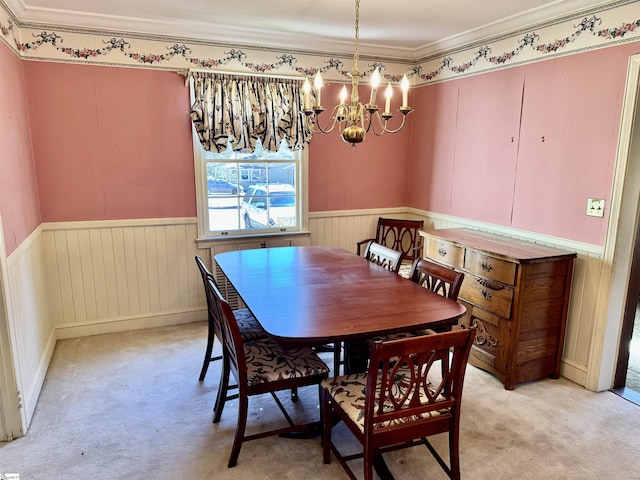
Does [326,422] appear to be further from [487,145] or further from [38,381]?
[487,145]

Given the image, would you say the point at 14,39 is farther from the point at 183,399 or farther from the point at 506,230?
the point at 506,230

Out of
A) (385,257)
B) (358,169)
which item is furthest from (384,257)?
(358,169)

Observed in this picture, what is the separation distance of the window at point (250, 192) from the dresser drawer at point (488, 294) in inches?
Answer: 66.3

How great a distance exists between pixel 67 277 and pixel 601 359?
3.90 meters

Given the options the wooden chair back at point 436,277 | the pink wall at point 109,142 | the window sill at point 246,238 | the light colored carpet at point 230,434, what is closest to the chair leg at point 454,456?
the light colored carpet at point 230,434

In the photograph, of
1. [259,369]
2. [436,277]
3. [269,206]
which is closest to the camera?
[259,369]

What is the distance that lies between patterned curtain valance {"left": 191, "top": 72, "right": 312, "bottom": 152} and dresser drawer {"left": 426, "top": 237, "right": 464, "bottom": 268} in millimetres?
1446

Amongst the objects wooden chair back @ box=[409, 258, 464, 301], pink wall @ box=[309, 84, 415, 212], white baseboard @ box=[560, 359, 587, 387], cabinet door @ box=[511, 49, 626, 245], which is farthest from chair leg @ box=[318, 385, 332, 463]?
pink wall @ box=[309, 84, 415, 212]

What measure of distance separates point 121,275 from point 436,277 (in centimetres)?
260

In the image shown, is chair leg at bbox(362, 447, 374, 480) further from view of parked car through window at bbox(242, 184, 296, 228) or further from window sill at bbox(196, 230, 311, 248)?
view of parked car through window at bbox(242, 184, 296, 228)

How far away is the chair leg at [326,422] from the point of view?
6.49 feet

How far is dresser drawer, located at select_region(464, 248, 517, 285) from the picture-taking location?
274cm

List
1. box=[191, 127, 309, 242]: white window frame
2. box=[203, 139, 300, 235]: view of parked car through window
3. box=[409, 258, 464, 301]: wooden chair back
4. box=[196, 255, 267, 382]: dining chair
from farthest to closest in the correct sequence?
box=[203, 139, 300, 235]: view of parked car through window, box=[191, 127, 309, 242]: white window frame, box=[196, 255, 267, 382]: dining chair, box=[409, 258, 464, 301]: wooden chair back

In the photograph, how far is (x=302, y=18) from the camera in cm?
318
